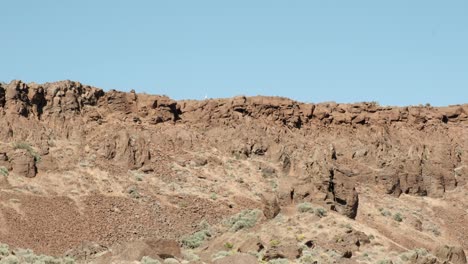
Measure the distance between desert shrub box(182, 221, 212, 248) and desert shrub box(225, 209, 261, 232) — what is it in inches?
52.9

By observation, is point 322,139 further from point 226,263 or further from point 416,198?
point 226,263

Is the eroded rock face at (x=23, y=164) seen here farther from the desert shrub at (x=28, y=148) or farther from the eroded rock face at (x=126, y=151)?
the eroded rock face at (x=126, y=151)

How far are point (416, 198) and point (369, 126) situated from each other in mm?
10130

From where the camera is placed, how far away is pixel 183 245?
55.2 meters

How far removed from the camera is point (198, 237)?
183 ft

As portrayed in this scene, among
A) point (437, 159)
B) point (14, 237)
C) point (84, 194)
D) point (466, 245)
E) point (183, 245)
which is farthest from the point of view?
point (437, 159)

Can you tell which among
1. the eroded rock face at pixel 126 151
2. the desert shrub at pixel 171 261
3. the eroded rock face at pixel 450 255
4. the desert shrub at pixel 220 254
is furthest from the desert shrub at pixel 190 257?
the eroded rock face at pixel 126 151

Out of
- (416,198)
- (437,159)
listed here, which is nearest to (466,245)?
(416,198)

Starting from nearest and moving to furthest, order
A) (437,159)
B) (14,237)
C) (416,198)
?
(14,237) → (416,198) → (437,159)

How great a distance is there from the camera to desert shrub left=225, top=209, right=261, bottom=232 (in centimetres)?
5216

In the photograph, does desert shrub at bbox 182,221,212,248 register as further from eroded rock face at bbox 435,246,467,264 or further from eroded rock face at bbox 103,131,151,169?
eroded rock face at bbox 435,246,467,264

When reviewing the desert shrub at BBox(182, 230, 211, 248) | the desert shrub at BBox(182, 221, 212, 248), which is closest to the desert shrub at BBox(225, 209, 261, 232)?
the desert shrub at BBox(182, 221, 212, 248)

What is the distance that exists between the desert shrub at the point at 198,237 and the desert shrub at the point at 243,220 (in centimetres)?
134

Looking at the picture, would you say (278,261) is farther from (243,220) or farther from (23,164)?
(23,164)
